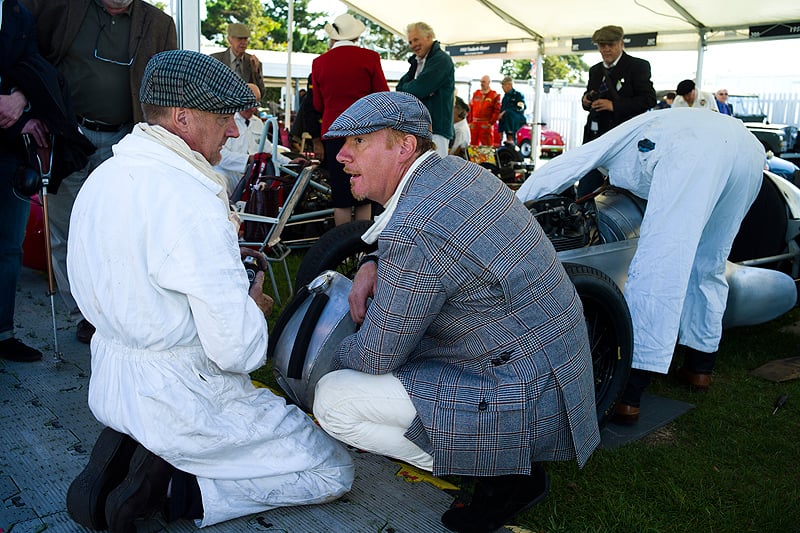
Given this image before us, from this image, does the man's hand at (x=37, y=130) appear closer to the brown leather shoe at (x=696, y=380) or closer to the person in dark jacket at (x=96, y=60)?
the person in dark jacket at (x=96, y=60)

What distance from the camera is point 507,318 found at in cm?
224

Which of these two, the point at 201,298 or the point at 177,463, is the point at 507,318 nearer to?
the point at 201,298

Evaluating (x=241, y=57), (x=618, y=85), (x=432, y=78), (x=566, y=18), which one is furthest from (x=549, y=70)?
(x=432, y=78)

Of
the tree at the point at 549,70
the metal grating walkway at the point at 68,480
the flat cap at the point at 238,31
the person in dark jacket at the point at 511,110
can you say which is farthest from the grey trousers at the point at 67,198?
the tree at the point at 549,70

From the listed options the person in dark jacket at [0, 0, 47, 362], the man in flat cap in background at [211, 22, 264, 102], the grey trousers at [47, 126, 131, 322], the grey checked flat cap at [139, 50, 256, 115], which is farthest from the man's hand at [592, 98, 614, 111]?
the grey checked flat cap at [139, 50, 256, 115]

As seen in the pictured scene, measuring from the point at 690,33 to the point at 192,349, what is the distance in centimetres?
1142

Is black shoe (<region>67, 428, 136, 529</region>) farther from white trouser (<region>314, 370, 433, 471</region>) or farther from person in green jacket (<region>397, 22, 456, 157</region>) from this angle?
→ person in green jacket (<region>397, 22, 456, 157</region>)

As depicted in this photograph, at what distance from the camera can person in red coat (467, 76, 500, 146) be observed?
1530cm

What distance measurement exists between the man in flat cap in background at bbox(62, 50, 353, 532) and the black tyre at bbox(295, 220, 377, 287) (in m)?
1.40

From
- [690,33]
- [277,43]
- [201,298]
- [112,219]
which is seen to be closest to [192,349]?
[201,298]

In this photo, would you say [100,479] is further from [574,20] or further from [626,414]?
[574,20]

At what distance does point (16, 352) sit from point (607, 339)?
301 centimetres

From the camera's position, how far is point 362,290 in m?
2.54

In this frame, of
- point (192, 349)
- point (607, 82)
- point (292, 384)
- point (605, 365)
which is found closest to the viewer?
point (192, 349)
